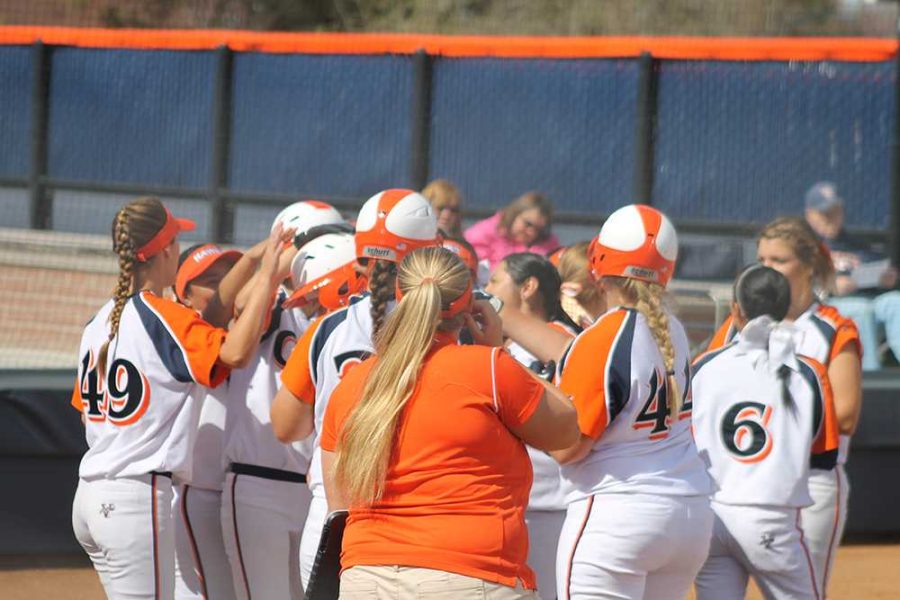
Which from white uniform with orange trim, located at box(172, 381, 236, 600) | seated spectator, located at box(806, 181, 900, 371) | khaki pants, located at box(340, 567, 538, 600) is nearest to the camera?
khaki pants, located at box(340, 567, 538, 600)

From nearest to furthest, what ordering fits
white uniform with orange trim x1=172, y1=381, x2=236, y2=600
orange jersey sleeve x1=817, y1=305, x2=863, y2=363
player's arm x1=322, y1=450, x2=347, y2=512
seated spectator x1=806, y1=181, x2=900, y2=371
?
player's arm x1=322, y1=450, x2=347, y2=512 < white uniform with orange trim x1=172, y1=381, x2=236, y2=600 < orange jersey sleeve x1=817, y1=305, x2=863, y2=363 < seated spectator x1=806, y1=181, x2=900, y2=371

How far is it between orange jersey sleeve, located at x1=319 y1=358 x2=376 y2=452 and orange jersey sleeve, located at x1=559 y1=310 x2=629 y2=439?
0.66 metres

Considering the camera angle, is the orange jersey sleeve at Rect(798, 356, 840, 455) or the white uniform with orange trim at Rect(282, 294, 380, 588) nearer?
the white uniform with orange trim at Rect(282, 294, 380, 588)

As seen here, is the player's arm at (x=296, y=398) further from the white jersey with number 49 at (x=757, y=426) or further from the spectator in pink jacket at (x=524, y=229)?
the spectator in pink jacket at (x=524, y=229)

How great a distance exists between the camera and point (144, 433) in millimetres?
4324

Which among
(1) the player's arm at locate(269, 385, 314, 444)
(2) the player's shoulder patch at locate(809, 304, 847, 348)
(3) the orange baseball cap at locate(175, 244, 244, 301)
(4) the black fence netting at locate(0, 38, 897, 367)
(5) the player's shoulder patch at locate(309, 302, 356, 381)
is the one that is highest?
(4) the black fence netting at locate(0, 38, 897, 367)

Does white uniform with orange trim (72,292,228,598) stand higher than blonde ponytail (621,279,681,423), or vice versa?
blonde ponytail (621,279,681,423)

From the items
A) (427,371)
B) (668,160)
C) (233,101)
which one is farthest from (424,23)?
(427,371)

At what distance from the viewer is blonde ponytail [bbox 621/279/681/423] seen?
156 inches

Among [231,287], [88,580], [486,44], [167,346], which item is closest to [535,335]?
[231,287]

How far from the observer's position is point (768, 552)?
4.39 metres

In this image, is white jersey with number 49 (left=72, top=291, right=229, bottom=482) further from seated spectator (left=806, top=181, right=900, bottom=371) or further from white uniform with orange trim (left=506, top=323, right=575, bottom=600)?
seated spectator (left=806, top=181, right=900, bottom=371)

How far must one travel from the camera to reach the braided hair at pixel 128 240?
4359mm

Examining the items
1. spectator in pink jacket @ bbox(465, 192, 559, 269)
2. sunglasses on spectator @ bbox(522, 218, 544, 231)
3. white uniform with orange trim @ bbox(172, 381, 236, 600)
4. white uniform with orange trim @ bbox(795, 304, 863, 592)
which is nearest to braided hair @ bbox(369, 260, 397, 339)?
white uniform with orange trim @ bbox(172, 381, 236, 600)
